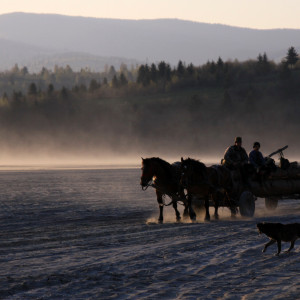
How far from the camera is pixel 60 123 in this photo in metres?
182

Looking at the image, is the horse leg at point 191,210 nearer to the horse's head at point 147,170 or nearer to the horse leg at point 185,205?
the horse leg at point 185,205

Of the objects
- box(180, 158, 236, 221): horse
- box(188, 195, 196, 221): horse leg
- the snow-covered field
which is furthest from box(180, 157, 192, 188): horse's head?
the snow-covered field

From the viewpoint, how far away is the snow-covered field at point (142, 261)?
891 centimetres

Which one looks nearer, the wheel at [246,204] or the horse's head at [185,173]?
the horse's head at [185,173]

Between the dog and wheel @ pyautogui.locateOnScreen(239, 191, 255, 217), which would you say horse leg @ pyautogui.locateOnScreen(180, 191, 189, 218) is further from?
the dog

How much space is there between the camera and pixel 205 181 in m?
17.8

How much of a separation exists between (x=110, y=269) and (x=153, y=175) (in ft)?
24.1

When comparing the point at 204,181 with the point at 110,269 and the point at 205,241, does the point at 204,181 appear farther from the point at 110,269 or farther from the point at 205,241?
the point at 110,269

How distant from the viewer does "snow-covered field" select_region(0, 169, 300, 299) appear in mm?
8914

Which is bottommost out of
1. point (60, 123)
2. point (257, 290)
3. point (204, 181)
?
point (257, 290)

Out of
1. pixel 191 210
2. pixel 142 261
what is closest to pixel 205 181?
Result: pixel 191 210

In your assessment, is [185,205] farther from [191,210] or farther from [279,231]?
[279,231]

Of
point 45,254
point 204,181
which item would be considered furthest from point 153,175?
point 45,254

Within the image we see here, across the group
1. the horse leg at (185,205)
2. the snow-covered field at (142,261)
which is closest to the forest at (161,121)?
the horse leg at (185,205)
